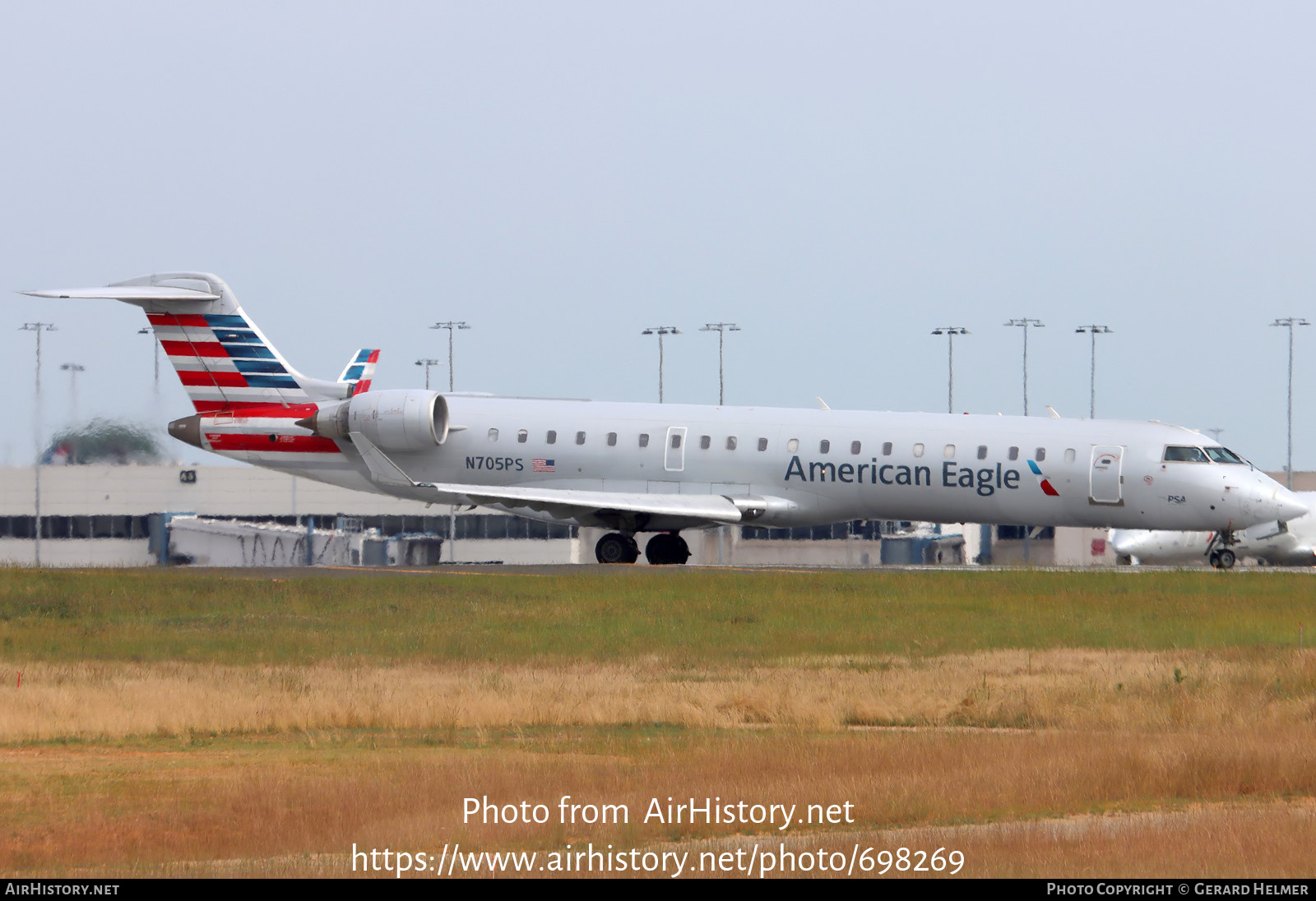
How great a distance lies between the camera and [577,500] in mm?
36250

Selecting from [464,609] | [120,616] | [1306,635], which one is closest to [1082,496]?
[1306,635]

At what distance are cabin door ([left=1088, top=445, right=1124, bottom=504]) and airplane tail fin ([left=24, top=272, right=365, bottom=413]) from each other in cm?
1858

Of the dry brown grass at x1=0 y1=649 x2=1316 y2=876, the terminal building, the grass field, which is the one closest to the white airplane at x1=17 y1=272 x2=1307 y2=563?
the grass field

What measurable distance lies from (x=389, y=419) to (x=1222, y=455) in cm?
1883

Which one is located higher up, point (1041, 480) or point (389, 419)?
point (389, 419)

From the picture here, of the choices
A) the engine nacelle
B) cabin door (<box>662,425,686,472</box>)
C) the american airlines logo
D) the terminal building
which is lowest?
the terminal building

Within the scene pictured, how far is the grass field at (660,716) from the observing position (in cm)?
1159

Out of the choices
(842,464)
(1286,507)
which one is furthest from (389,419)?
(1286,507)

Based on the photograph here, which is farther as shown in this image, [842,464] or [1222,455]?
[842,464]

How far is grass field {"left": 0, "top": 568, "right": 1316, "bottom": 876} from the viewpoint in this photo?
11.6 m

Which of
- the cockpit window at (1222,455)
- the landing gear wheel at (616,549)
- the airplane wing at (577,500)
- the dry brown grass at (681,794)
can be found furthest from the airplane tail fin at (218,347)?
the dry brown grass at (681,794)

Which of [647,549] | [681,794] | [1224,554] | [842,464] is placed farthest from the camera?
[647,549]

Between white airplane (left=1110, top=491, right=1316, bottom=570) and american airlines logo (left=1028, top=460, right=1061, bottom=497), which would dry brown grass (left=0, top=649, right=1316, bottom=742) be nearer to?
american airlines logo (left=1028, top=460, right=1061, bottom=497)

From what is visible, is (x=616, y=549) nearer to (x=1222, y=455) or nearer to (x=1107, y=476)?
(x=1107, y=476)
